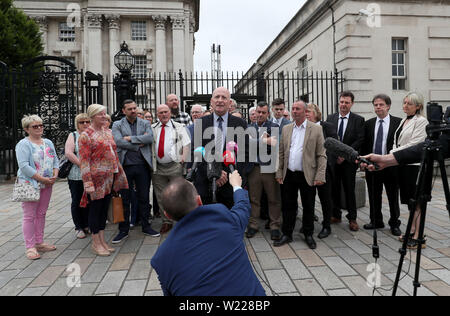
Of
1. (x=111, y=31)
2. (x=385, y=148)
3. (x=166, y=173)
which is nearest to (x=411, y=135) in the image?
(x=385, y=148)

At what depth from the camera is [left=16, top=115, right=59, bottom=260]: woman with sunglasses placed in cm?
426

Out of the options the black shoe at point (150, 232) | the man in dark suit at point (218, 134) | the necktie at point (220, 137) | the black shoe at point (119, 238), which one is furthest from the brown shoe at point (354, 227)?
the black shoe at point (119, 238)

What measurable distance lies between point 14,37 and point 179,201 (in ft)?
62.5

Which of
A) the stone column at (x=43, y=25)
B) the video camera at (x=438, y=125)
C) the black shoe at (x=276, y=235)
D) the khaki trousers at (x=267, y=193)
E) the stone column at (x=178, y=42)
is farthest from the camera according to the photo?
the stone column at (x=178, y=42)

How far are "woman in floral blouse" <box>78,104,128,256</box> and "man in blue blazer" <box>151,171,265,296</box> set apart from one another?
280 cm

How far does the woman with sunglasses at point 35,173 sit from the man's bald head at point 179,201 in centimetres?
325

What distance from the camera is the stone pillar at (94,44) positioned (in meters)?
29.9

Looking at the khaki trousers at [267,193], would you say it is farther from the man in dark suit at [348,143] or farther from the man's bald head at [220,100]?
the man's bald head at [220,100]

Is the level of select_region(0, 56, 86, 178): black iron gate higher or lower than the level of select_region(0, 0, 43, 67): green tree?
lower

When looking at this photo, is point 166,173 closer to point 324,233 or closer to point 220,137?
point 220,137

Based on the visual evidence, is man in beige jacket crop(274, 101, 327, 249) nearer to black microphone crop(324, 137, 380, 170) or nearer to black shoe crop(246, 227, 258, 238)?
black shoe crop(246, 227, 258, 238)

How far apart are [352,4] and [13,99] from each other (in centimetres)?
1267

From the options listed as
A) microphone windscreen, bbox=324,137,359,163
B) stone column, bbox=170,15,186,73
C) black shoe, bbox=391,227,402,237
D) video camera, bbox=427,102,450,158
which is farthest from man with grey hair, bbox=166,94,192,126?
stone column, bbox=170,15,186,73

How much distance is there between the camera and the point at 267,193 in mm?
5105
